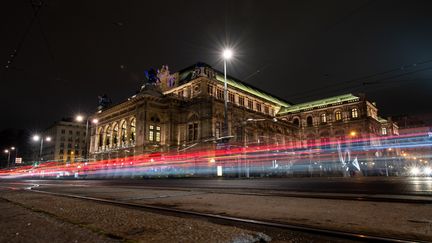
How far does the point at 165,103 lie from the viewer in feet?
177

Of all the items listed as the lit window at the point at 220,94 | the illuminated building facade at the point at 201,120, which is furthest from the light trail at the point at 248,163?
the lit window at the point at 220,94

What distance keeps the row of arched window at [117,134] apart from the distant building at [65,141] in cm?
3965

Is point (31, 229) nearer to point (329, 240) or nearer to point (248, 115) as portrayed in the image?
point (329, 240)

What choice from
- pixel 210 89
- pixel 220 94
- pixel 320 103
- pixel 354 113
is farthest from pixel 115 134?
pixel 354 113

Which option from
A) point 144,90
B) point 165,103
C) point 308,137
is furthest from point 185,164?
point 308,137

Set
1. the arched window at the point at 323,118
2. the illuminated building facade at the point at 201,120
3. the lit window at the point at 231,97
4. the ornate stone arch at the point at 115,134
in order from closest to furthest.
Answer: the illuminated building facade at the point at 201,120
the lit window at the point at 231,97
the ornate stone arch at the point at 115,134
the arched window at the point at 323,118

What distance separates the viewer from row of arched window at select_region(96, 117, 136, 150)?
179 feet

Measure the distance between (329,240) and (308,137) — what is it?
79367 mm

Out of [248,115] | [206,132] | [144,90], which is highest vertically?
[144,90]

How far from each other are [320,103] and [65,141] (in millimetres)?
94445

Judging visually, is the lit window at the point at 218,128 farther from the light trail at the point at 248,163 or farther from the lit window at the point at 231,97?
the lit window at the point at 231,97

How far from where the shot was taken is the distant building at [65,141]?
329ft

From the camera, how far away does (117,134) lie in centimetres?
6031

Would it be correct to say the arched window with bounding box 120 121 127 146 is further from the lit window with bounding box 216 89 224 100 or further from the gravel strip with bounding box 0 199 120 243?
the gravel strip with bounding box 0 199 120 243
